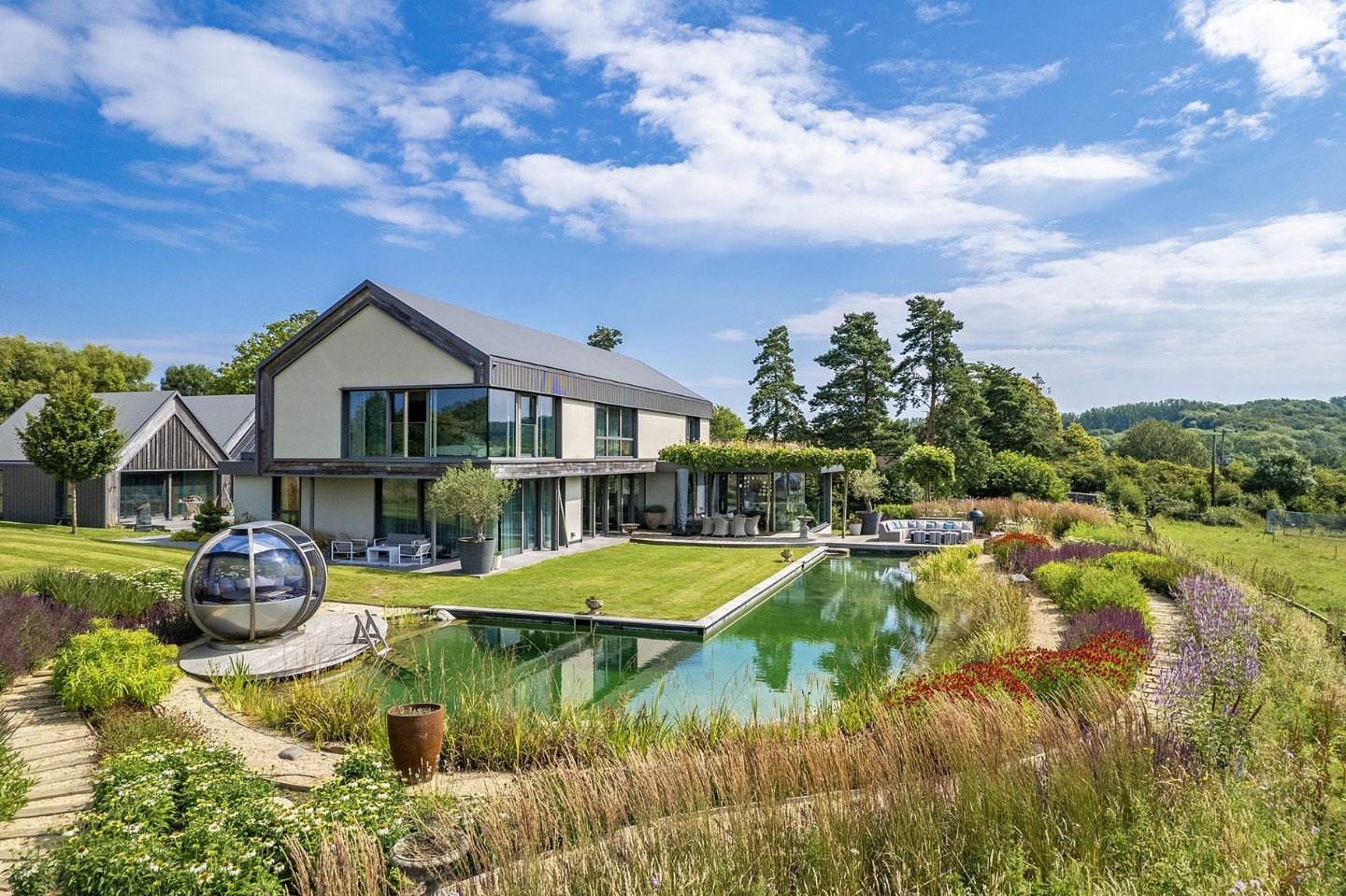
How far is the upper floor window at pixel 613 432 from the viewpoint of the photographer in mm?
22500

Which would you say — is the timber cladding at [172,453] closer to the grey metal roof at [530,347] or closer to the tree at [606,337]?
the grey metal roof at [530,347]

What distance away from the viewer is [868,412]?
3628 cm

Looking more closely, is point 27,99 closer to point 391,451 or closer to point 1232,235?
point 391,451

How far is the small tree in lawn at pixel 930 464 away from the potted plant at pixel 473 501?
53.0 ft

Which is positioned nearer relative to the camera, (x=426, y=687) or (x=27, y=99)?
(x=426, y=687)

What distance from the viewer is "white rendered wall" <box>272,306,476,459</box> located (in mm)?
17594

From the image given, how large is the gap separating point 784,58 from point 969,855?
10.8 m

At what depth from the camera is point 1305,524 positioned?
2795 cm

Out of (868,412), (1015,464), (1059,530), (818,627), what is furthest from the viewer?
(868,412)

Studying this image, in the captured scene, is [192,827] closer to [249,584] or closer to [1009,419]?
[249,584]

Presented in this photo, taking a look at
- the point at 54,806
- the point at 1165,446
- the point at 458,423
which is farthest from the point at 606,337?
the point at 1165,446

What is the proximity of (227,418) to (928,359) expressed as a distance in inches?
1278

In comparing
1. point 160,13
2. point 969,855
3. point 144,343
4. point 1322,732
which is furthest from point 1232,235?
point 144,343

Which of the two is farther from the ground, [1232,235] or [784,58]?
[784,58]
